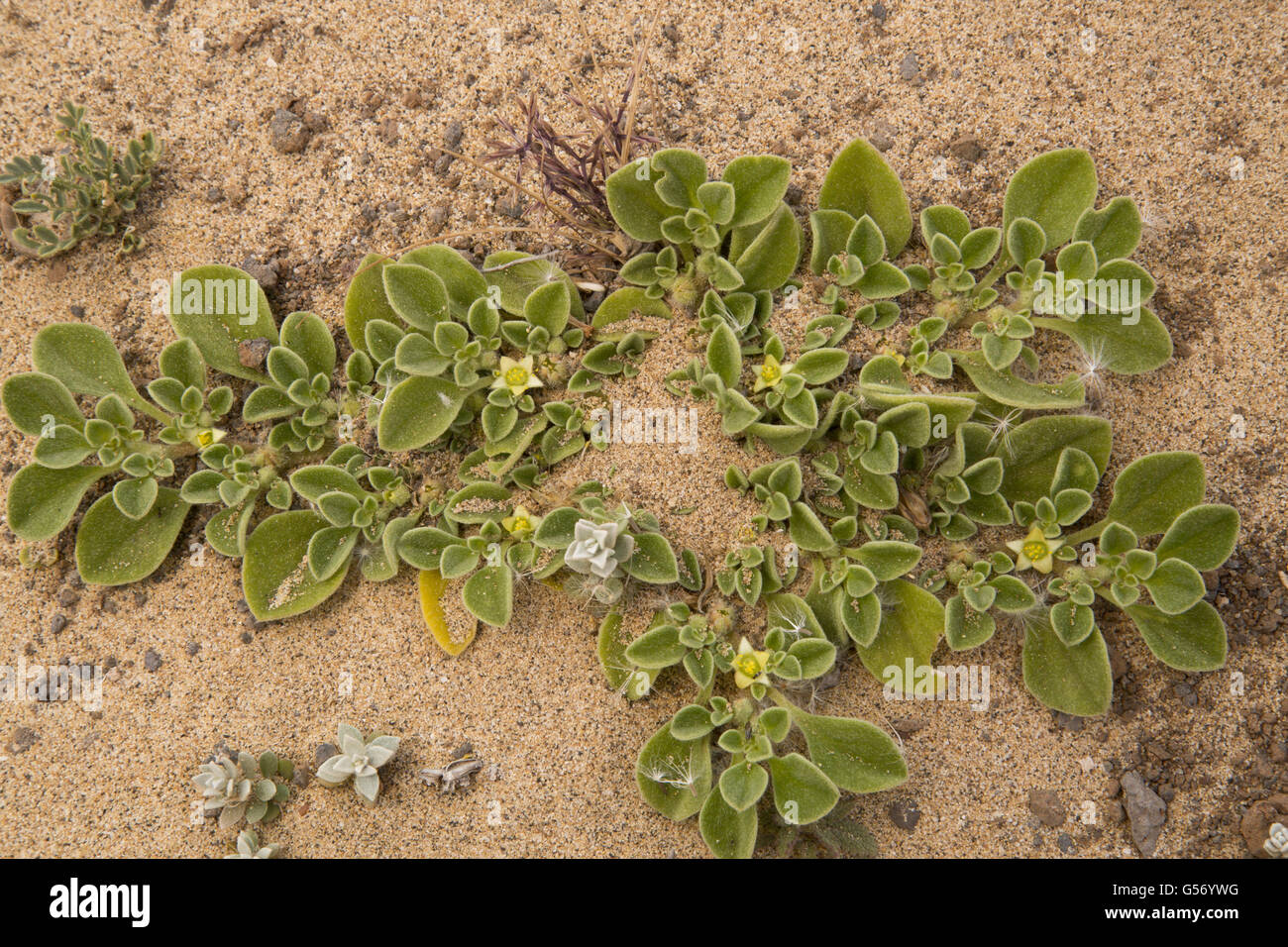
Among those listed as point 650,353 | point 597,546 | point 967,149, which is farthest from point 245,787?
point 967,149

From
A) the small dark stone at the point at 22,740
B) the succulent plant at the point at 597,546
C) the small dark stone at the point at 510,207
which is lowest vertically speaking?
the small dark stone at the point at 22,740

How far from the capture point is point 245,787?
306 centimetres

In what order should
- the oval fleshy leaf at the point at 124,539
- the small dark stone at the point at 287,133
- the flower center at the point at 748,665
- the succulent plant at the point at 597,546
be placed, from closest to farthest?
the succulent plant at the point at 597,546 → the flower center at the point at 748,665 → the oval fleshy leaf at the point at 124,539 → the small dark stone at the point at 287,133

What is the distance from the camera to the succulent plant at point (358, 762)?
9.84 feet

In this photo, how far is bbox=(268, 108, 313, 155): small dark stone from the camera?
3574 millimetres

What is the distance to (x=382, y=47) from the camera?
3641 millimetres

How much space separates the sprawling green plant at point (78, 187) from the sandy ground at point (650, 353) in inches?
3.9

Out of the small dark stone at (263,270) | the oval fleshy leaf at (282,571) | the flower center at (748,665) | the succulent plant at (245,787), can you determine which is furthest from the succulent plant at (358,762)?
the small dark stone at (263,270)

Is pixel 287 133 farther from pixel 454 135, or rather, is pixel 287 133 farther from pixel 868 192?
pixel 868 192

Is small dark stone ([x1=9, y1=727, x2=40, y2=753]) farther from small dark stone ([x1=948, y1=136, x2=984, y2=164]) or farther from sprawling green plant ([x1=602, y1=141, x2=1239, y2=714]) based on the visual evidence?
small dark stone ([x1=948, y1=136, x2=984, y2=164])

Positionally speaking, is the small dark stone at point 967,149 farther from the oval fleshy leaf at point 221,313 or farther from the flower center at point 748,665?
the oval fleshy leaf at point 221,313

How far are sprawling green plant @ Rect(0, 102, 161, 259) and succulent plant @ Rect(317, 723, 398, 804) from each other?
2274mm

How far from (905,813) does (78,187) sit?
411 cm

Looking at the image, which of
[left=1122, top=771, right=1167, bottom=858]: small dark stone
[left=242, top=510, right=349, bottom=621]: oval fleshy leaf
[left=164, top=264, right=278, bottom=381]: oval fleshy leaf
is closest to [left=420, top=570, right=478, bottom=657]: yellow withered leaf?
[left=242, top=510, right=349, bottom=621]: oval fleshy leaf
